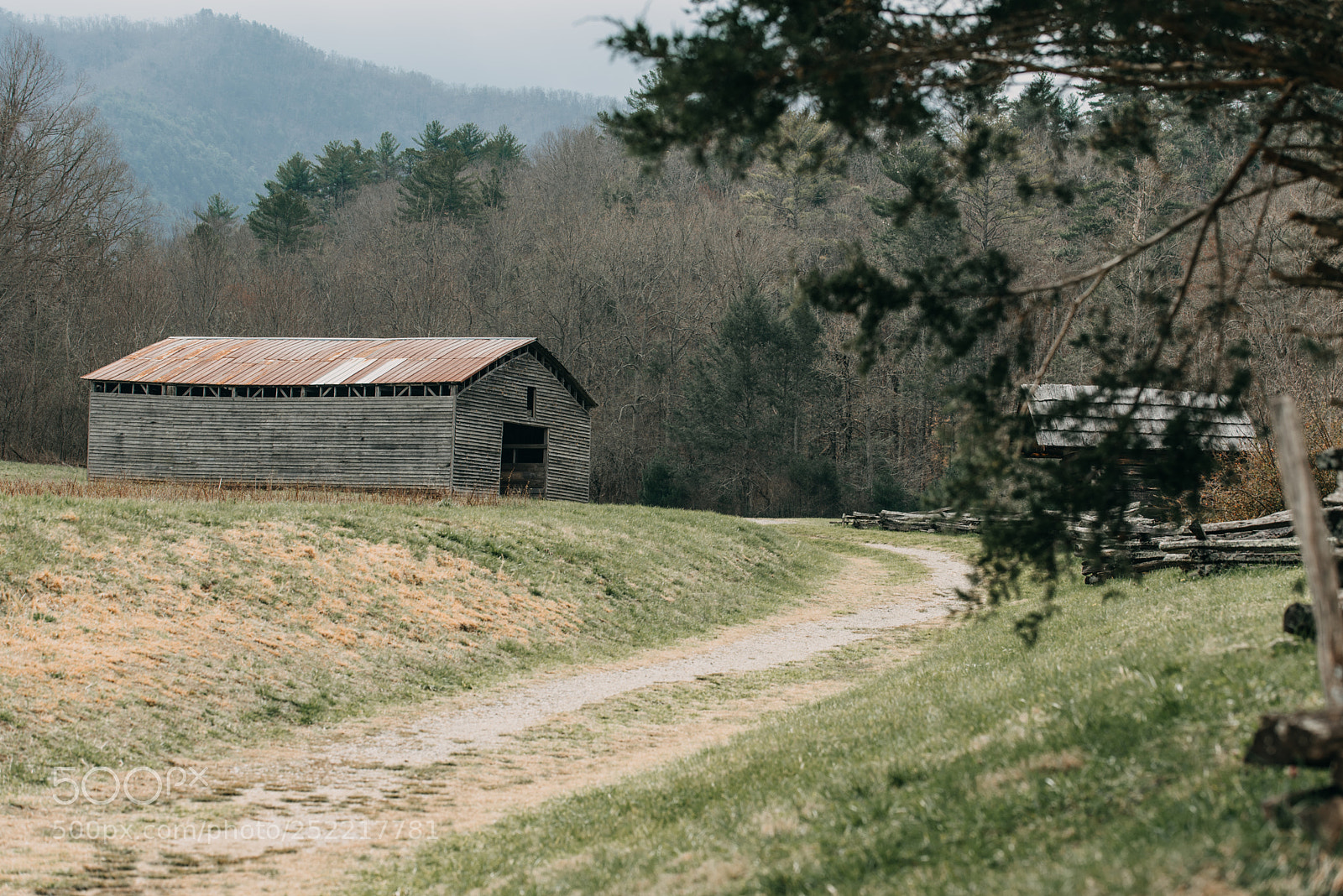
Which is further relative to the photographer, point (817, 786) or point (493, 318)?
point (493, 318)

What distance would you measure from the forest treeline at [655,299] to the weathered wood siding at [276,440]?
66.6 feet

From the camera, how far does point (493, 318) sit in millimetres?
62969

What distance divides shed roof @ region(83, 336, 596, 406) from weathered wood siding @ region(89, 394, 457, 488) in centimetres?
71

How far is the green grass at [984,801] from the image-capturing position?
4402 millimetres

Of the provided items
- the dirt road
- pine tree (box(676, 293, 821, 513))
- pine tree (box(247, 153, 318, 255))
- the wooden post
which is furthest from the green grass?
pine tree (box(247, 153, 318, 255))

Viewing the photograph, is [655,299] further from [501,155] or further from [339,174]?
[339,174]

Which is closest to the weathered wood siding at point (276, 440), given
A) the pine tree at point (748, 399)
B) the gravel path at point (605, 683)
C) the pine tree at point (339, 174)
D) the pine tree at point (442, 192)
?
the gravel path at point (605, 683)

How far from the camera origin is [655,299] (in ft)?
202

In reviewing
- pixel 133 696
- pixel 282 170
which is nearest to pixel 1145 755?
pixel 133 696

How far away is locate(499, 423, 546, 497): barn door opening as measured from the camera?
37125 mm

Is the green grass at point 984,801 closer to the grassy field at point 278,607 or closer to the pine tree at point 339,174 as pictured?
the grassy field at point 278,607

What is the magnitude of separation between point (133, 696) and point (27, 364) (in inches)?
1996

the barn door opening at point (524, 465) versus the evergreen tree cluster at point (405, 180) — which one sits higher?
the evergreen tree cluster at point (405, 180)

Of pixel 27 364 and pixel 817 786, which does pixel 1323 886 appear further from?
pixel 27 364
